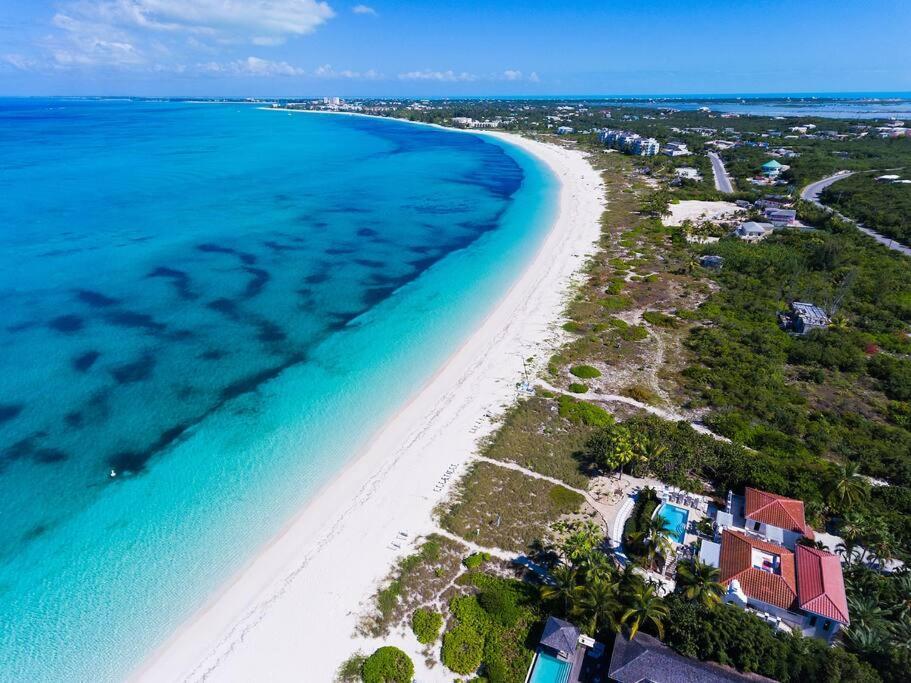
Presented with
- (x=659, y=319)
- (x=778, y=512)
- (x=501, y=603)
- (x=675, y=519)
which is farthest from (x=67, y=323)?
(x=778, y=512)

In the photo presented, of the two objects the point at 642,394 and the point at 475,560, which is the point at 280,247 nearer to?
the point at 642,394

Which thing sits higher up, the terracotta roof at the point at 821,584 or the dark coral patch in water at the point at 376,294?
the terracotta roof at the point at 821,584

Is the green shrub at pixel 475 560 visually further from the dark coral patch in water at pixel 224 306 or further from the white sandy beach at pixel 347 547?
the dark coral patch in water at pixel 224 306

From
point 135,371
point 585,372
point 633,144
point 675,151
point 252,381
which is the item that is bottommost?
point 252,381

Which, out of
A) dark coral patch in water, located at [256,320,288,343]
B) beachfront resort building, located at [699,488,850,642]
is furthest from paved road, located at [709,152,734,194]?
dark coral patch in water, located at [256,320,288,343]

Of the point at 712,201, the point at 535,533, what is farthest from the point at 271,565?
the point at 712,201

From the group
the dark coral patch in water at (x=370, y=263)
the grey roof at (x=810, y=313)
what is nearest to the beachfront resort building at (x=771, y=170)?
the grey roof at (x=810, y=313)
